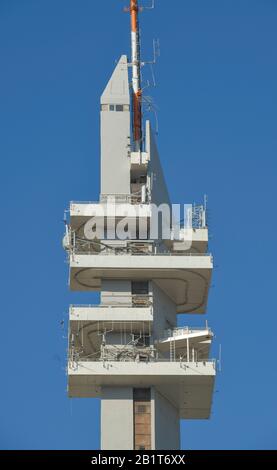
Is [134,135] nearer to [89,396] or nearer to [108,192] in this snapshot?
[108,192]

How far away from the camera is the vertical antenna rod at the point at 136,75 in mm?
152000

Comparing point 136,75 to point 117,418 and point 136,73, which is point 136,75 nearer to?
point 136,73

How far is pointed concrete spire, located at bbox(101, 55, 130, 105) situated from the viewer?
150500 millimetres

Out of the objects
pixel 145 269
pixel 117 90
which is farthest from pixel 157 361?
pixel 117 90

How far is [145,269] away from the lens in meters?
143

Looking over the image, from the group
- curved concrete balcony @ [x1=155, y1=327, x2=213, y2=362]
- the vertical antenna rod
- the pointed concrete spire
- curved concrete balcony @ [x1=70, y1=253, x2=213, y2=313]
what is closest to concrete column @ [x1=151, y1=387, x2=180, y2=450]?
curved concrete balcony @ [x1=155, y1=327, x2=213, y2=362]

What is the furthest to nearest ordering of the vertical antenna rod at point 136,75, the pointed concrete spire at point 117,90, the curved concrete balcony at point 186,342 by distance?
the vertical antenna rod at point 136,75, the pointed concrete spire at point 117,90, the curved concrete balcony at point 186,342

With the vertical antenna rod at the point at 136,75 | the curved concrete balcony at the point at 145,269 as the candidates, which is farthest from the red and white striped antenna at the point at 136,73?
the curved concrete balcony at the point at 145,269

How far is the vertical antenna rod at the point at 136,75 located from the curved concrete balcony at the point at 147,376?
19599 millimetres

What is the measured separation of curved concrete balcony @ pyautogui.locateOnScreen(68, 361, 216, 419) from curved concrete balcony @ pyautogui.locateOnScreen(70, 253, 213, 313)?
7884mm

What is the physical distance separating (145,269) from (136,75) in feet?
62.2

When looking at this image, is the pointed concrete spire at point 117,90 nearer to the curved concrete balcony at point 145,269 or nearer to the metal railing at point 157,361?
the curved concrete balcony at point 145,269

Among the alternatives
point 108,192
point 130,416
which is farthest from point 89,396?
point 108,192

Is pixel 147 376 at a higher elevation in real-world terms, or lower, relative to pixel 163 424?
higher
